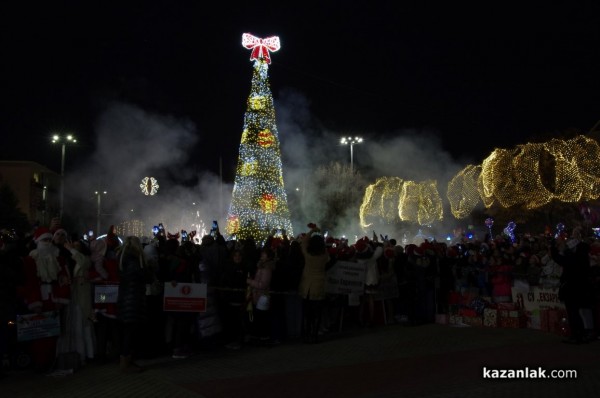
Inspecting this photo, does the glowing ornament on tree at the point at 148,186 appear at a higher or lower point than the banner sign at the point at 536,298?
higher

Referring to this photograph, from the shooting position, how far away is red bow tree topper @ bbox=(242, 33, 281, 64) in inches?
1198

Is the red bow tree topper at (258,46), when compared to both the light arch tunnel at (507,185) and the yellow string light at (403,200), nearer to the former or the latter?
the yellow string light at (403,200)

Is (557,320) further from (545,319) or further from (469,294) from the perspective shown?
(469,294)

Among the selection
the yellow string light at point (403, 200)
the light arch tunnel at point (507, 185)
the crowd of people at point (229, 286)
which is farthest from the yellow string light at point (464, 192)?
the crowd of people at point (229, 286)

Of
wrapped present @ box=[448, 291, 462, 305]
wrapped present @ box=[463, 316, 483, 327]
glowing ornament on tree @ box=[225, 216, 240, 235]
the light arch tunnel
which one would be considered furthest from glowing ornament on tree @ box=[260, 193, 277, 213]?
wrapped present @ box=[463, 316, 483, 327]

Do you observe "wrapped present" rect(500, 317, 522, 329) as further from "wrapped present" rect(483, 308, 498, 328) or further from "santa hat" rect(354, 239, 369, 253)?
"santa hat" rect(354, 239, 369, 253)

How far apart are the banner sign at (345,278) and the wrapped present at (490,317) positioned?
2806 millimetres

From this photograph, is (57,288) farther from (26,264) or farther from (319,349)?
(319,349)

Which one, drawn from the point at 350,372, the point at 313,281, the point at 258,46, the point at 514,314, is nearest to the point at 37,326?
the point at 350,372

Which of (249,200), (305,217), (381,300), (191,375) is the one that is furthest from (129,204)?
(191,375)

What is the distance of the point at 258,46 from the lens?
30.5 meters

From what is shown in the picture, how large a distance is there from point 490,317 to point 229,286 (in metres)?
6.05

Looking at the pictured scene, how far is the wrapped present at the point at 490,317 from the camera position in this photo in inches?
511

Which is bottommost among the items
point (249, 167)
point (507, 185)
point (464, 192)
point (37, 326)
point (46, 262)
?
point (37, 326)
